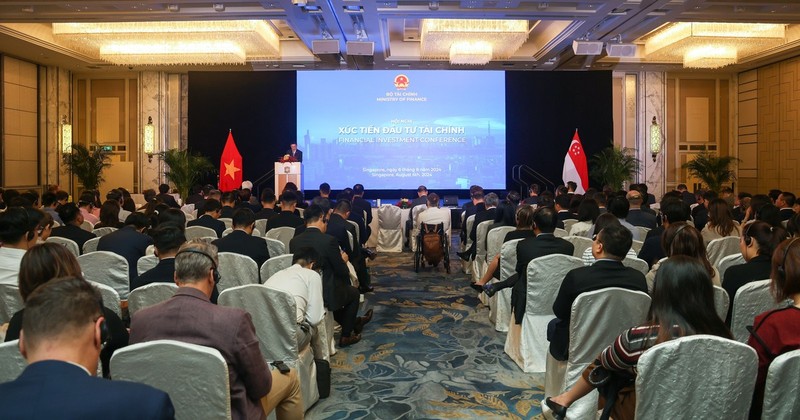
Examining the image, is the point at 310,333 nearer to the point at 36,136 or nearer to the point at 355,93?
the point at 355,93

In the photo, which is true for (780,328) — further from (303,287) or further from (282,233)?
(282,233)

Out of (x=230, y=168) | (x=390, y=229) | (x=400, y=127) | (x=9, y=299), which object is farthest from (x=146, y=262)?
(x=230, y=168)

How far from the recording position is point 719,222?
19.0 feet

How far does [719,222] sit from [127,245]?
485 centimetres

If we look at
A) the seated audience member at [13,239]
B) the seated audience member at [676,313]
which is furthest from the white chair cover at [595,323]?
the seated audience member at [13,239]

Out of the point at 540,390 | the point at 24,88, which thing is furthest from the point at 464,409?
the point at 24,88

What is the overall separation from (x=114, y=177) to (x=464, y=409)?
14.3 metres

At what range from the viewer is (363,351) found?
511 cm

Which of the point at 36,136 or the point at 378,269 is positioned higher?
the point at 36,136

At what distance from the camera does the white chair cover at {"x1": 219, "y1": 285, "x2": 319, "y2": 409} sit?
3.50m

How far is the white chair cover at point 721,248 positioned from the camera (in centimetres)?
530

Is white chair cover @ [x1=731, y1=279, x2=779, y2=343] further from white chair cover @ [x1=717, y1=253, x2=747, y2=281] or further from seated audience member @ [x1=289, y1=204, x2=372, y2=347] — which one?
seated audience member @ [x1=289, y1=204, x2=372, y2=347]

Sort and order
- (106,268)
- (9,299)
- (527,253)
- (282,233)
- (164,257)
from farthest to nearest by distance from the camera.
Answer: (282,233)
(527,253)
(106,268)
(164,257)
(9,299)

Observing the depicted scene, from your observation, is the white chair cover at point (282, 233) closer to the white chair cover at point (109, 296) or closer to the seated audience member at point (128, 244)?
the seated audience member at point (128, 244)
